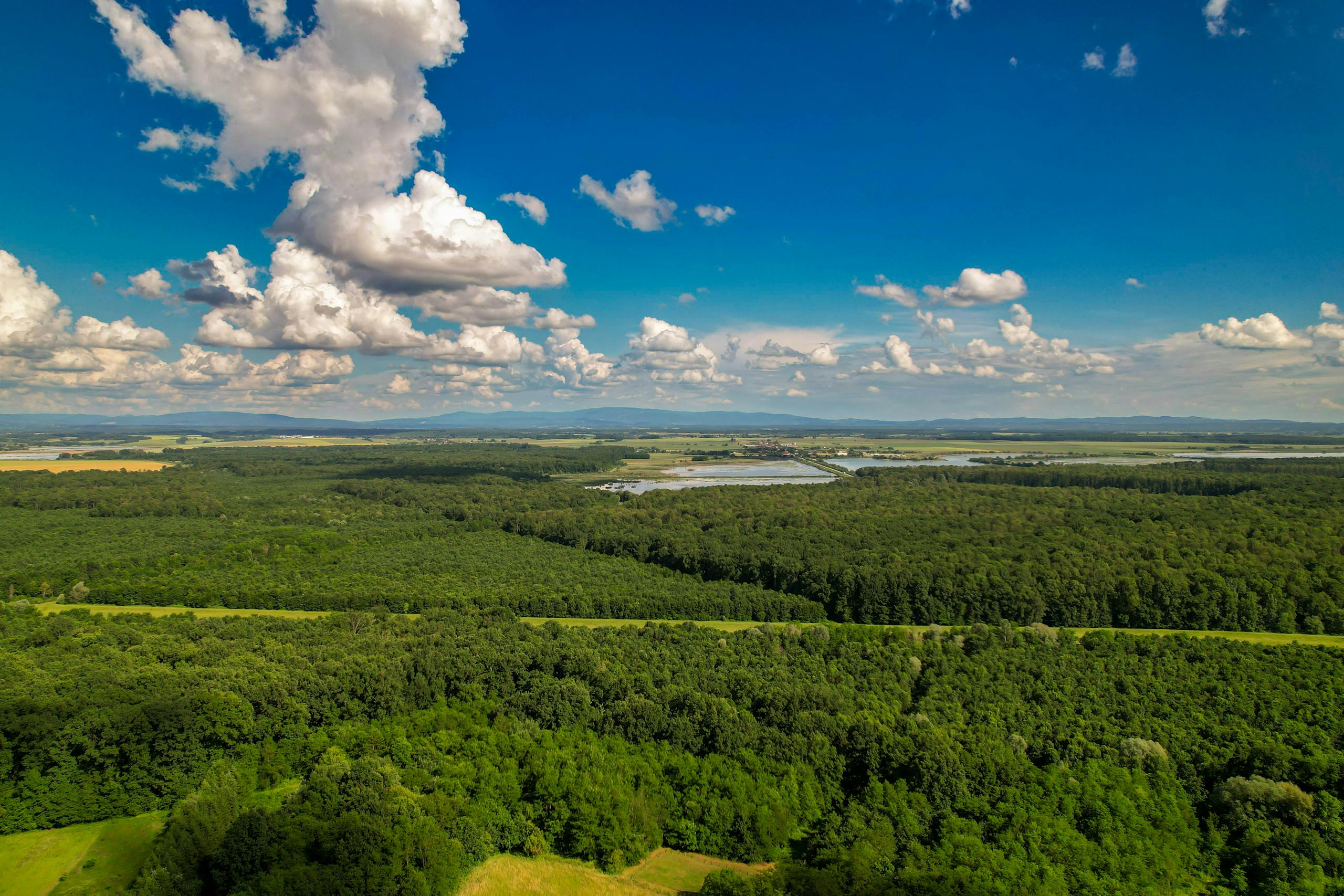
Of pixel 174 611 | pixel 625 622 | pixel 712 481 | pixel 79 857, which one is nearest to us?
pixel 79 857

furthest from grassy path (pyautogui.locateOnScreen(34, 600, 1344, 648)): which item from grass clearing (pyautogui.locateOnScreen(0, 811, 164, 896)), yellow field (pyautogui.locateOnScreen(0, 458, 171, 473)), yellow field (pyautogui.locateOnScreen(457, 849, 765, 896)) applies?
yellow field (pyautogui.locateOnScreen(0, 458, 171, 473))

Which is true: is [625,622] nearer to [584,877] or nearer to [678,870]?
[678,870]

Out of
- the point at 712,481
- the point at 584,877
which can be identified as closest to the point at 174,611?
the point at 584,877

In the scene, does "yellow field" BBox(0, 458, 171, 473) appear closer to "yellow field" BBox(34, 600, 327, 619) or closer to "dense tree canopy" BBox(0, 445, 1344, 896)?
"dense tree canopy" BBox(0, 445, 1344, 896)

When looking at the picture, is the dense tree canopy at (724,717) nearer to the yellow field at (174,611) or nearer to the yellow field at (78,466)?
the yellow field at (174,611)

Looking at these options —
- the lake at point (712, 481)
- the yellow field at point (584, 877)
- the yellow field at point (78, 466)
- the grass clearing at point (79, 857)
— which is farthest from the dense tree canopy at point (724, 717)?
the yellow field at point (78, 466)

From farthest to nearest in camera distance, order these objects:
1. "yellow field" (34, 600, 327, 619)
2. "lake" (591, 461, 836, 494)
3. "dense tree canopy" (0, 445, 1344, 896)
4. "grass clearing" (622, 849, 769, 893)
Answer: "lake" (591, 461, 836, 494) < "yellow field" (34, 600, 327, 619) < "grass clearing" (622, 849, 769, 893) < "dense tree canopy" (0, 445, 1344, 896)

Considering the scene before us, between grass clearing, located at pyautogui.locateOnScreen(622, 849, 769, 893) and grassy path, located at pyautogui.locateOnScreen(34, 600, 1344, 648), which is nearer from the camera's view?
grass clearing, located at pyautogui.locateOnScreen(622, 849, 769, 893)

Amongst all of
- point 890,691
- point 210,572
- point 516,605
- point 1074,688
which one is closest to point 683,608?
point 516,605
